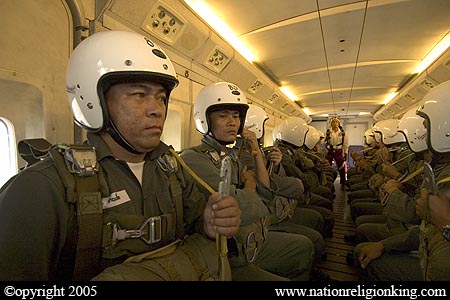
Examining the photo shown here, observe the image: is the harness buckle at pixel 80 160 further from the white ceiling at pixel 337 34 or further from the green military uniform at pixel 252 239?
the white ceiling at pixel 337 34

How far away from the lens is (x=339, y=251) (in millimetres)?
3242

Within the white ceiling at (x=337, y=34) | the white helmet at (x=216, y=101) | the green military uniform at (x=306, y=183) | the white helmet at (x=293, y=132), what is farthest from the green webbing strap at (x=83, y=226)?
the white helmet at (x=293, y=132)

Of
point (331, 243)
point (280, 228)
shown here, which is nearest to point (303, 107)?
point (331, 243)

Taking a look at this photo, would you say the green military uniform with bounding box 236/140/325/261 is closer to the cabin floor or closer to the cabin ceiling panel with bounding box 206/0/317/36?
the cabin floor

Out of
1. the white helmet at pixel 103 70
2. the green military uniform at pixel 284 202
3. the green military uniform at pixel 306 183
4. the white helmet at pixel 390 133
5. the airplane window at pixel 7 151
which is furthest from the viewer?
the white helmet at pixel 390 133

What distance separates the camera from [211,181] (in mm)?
1675

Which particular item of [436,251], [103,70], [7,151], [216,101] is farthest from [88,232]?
[436,251]

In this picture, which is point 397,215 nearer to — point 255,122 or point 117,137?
point 117,137

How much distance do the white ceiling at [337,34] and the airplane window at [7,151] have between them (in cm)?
219

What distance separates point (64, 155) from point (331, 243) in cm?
368

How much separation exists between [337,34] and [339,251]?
123 inches

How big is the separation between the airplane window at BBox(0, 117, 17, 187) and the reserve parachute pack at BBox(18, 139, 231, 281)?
0.70 meters

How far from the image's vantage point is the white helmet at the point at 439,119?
Answer: 5.42 ft

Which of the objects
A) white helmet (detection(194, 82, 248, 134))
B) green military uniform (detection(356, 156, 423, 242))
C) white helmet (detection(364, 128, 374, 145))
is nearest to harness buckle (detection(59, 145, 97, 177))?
white helmet (detection(194, 82, 248, 134))
